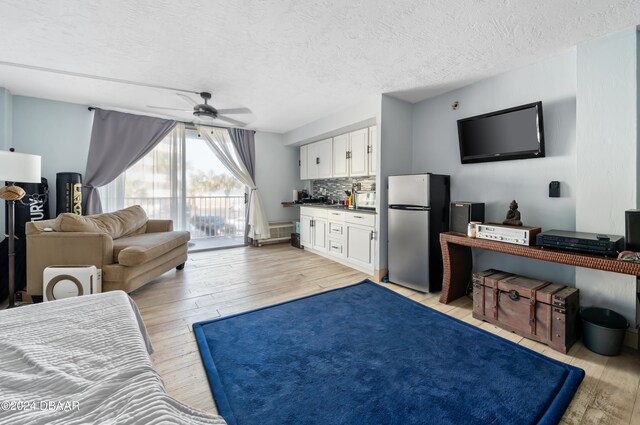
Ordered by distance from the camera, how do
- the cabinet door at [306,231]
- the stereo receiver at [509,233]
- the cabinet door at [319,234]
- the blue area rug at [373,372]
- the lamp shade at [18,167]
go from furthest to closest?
1. the cabinet door at [306,231]
2. the cabinet door at [319,234]
3. the stereo receiver at [509,233]
4. the lamp shade at [18,167]
5. the blue area rug at [373,372]

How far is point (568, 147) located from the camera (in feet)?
8.10

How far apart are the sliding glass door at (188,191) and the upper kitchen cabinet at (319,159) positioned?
62.5 inches

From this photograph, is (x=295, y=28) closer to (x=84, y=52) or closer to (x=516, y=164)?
(x=84, y=52)

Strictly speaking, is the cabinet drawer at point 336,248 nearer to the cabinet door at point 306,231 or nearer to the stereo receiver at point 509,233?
the cabinet door at point 306,231

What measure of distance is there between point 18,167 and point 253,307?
2332 millimetres

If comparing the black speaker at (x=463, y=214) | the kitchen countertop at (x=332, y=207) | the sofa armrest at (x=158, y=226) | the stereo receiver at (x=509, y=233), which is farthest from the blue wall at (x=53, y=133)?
the stereo receiver at (x=509, y=233)

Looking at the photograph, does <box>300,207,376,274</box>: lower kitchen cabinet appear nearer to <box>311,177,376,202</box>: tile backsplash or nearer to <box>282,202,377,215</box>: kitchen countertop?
<box>282,202,377,215</box>: kitchen countertop

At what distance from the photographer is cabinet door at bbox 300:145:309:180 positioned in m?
5.59

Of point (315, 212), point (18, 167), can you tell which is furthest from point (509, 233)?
point (18, 167)

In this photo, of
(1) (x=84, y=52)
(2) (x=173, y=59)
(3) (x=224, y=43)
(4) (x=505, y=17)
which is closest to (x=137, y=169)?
(1) (x=84, y=52)

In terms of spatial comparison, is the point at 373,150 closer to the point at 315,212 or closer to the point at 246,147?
the point at 315,212

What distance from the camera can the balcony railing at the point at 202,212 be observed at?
4.79 metres

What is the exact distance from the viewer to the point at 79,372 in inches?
32.2

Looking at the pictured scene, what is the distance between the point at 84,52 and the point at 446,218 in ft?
13.7
